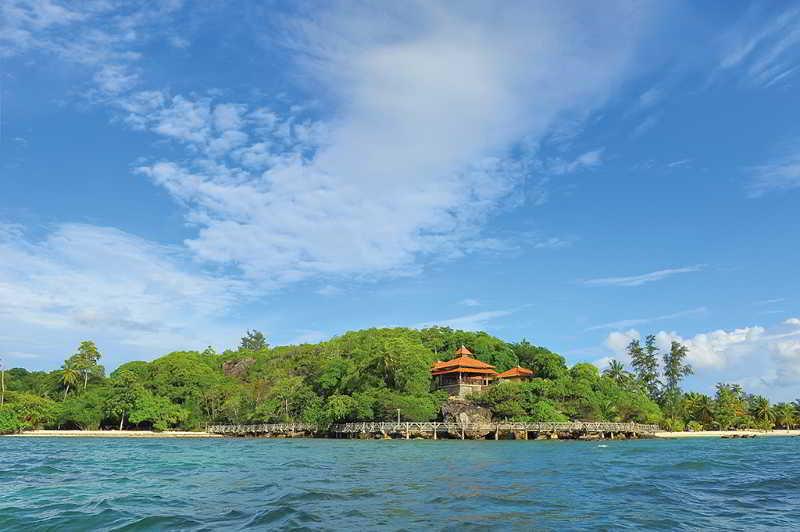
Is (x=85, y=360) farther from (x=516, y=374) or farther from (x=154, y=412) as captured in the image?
(x=516, y=374)

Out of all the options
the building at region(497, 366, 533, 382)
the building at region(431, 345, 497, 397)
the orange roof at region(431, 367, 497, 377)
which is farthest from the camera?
the building at region(497, 366, 533, 382)

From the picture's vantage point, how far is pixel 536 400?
192 feet

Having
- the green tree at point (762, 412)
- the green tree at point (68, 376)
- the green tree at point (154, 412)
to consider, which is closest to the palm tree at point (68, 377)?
the green tree at point (68, 376)

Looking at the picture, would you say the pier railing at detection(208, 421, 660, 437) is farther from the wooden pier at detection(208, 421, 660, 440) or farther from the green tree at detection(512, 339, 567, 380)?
the green tree at detection(512, 339, 567, 380)

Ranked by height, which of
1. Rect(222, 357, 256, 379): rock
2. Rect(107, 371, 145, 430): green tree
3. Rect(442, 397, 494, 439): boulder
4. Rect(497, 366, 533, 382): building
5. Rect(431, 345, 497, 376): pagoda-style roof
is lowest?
Rect(442, 397, 494, 439): boulder

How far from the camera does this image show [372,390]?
203 feet

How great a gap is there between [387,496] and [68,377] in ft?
270

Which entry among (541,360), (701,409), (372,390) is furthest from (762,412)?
(372,390)

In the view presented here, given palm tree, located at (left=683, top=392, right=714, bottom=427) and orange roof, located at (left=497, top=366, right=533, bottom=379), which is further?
palm tree, located at (left=683, top=392, right=714, bottom=427)

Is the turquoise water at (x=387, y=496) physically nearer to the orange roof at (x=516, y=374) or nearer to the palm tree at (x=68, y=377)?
the orange roof at (x=516, y=374)

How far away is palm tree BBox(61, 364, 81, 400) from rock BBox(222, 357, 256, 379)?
22.5 m

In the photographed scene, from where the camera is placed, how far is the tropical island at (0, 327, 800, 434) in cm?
6078

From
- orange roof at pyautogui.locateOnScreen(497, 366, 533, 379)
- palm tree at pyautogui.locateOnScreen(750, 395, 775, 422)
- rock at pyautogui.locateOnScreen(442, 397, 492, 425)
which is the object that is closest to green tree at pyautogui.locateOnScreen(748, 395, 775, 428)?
palm tree at pyautogui.locateOnScreen(750, 395, 775, 422)

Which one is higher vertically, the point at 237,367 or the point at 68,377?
the point at 237,367
